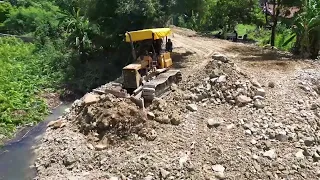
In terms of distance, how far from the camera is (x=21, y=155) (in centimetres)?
1602

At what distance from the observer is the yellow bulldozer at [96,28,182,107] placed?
627 inches

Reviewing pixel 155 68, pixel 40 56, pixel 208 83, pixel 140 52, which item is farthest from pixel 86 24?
pixel 208 83

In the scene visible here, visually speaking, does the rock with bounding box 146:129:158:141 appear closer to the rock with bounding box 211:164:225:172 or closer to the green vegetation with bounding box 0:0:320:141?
the rock with bounding box 211:164:225:172

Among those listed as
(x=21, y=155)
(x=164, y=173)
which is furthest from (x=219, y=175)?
(x=21, y=155)

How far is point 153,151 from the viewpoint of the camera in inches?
540

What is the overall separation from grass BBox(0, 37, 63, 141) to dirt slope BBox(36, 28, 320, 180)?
2.87m

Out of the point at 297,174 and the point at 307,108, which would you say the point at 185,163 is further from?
the point at 307,108

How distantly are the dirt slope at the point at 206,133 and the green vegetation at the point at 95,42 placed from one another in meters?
3.82

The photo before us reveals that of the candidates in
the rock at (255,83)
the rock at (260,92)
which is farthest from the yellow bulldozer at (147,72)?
the rock at (260,92)

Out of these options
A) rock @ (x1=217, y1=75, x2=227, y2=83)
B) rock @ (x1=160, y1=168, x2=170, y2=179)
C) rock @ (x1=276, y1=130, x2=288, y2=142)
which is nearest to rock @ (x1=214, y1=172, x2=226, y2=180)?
rock @ (x1=160, y1=168, x2=170, y2=179)

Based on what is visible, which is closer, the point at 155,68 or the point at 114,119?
the point at 114,119

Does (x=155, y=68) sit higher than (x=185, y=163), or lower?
higher

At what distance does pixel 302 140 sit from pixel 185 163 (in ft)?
13.5

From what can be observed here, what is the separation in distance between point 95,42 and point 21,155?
11.1m
